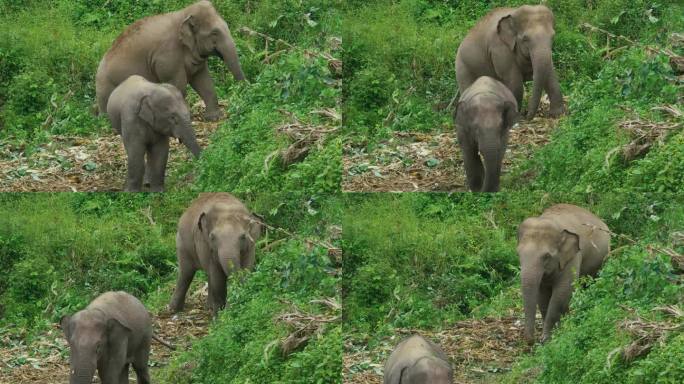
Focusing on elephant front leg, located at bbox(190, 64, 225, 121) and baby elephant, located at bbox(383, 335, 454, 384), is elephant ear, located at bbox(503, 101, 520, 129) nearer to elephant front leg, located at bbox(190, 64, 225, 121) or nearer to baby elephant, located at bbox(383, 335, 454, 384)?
baby elephant, located at bbox(383, 335, 454, 384)

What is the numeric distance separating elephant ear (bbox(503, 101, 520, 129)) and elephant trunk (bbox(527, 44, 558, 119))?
0.43 m

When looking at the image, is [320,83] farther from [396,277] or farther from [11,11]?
[11,11]

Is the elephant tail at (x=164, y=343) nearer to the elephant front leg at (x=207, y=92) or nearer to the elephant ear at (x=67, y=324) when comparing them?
the elephant ear at (x=67, y=324)

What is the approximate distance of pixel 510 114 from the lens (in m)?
18.1

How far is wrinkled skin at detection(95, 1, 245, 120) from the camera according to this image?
19.2 m

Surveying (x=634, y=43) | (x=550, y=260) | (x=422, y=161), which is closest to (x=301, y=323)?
(x=422, y=161)

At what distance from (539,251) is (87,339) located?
3443mm

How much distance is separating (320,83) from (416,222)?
4.60ft

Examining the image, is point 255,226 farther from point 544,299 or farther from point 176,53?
point 544,299

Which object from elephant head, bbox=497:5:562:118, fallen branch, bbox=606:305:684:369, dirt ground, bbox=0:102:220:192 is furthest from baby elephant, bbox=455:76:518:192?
dirt ground, bbox=0:102:220:192

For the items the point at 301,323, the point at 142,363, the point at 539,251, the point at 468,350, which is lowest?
the point at 468,350

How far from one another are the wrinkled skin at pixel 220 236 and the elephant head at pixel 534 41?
2294 millimetres

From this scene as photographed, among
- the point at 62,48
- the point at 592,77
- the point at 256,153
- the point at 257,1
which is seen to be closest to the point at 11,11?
the point at 62,48

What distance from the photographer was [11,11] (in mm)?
21172
